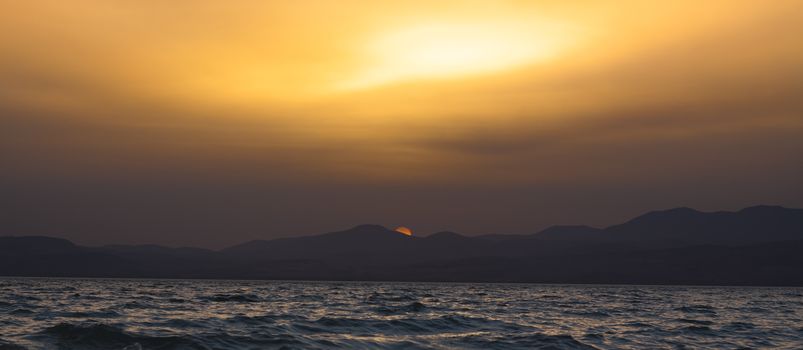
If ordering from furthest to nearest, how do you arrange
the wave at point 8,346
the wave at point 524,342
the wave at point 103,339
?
the wave at point 524,342, the wave at point 103,339, the wave at point 8,346

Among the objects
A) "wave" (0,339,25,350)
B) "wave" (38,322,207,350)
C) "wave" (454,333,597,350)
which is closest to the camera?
"wave" (0,339,25,350)

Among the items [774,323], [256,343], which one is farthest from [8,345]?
[774,323]

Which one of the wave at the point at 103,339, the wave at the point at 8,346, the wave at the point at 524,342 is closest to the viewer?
the wave at the point at 8,346

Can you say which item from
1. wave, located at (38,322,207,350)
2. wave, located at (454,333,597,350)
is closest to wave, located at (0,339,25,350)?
wave, located at (38,322,207,350)

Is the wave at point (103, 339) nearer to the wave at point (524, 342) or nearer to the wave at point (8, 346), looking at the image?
the wave at point (8, 346)

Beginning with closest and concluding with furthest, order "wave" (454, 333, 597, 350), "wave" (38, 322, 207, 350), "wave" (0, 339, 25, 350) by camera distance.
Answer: "wave" (0, 339, 25, 350) → "wave" (38, 322, 207, 350) → "wave" (454, 333, 597, 350)

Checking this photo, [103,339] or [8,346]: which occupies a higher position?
[103,339]

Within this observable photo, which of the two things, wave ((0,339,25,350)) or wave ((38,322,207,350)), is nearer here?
wave ((0,339,25,350))

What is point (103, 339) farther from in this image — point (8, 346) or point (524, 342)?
point (524, 342)

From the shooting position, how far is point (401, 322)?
52.5m

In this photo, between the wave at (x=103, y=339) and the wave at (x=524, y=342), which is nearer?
the wave at (x=103, y=339)

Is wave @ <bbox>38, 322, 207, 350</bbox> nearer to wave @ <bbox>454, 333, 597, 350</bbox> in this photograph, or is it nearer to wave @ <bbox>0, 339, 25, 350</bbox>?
wave @ <bbox>0, 339, 25, 350</bbox>

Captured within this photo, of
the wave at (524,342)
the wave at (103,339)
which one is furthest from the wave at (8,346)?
the wave at (524,342)

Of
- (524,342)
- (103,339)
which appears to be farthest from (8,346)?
(524,342)
